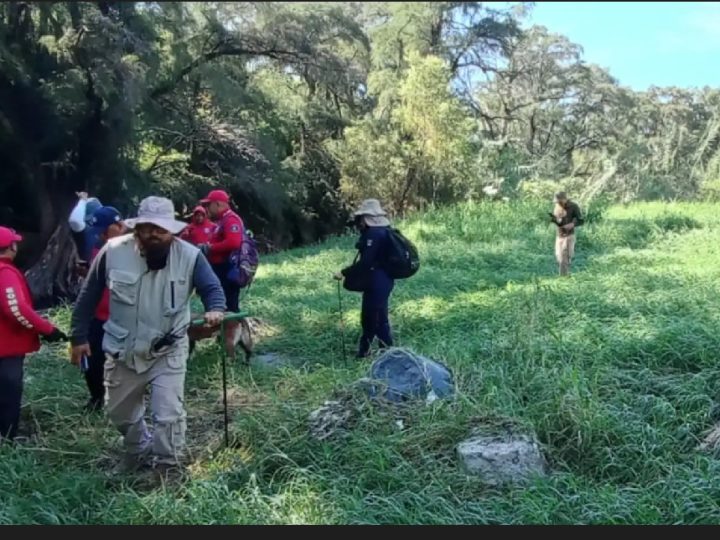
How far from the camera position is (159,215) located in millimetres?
3660

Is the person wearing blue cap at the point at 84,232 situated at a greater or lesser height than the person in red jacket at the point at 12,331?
greater

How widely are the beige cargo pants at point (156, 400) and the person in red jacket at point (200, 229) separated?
2044 mm

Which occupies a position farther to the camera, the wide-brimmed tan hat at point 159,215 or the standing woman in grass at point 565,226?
the standing woman in grass at point 565,226

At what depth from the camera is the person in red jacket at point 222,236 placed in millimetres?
5668

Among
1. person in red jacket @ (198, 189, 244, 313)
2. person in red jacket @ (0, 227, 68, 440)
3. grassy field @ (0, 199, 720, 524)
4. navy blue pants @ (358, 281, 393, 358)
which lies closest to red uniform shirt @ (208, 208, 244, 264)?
person in red jacket @ (198, 189, 244, 313)

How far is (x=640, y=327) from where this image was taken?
18.2 ft

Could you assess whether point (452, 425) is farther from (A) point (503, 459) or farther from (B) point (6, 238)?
(B) point (6, 238)

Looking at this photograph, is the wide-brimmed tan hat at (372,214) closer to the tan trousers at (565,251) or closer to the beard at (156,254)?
the beard at (156,254)

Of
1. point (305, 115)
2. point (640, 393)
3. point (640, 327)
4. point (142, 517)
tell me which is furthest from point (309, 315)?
point (305, 115)

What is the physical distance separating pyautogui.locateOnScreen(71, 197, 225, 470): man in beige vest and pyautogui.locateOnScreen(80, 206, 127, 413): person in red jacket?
0.91m

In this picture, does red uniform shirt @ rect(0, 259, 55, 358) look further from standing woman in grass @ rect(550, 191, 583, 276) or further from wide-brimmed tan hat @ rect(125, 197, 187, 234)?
standing woman in grass @ rect(550, 191, 583, 276)

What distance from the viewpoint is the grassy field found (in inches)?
130

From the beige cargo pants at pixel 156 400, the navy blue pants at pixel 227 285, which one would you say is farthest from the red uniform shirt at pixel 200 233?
the beige cargo pants at pixel 156 400

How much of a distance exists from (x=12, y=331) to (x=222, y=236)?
1787mm
